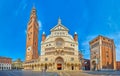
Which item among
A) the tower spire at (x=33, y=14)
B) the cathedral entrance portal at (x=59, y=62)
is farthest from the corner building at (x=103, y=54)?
the tower spire at (x=33, y=14)

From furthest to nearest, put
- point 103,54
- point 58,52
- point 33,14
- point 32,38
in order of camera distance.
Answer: point 33,14 < point 32,38 < point 103,54 < point 58,52

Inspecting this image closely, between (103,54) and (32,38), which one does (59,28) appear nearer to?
(103,54)

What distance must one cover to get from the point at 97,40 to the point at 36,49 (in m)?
38.9

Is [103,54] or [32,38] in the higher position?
[32,38]

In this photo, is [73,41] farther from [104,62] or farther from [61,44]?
[104,62]

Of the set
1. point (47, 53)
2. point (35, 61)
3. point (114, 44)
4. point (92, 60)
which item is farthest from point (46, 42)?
point (114, 44)

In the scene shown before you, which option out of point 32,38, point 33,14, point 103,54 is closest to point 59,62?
point 103,54

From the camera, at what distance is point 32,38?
121 meters

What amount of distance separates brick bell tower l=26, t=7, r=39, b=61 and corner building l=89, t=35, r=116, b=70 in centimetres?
3470

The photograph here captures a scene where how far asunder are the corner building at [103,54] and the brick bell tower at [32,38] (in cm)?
3470

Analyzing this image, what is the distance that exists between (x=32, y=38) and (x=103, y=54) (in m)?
43.8

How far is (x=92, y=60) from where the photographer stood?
110250mm

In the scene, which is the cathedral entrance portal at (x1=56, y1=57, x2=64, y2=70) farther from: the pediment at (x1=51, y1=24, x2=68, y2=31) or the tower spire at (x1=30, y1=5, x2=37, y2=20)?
the tower spire at (x1=30, y1=5, x2=37, y2=20)

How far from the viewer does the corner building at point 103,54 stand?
100 metres
